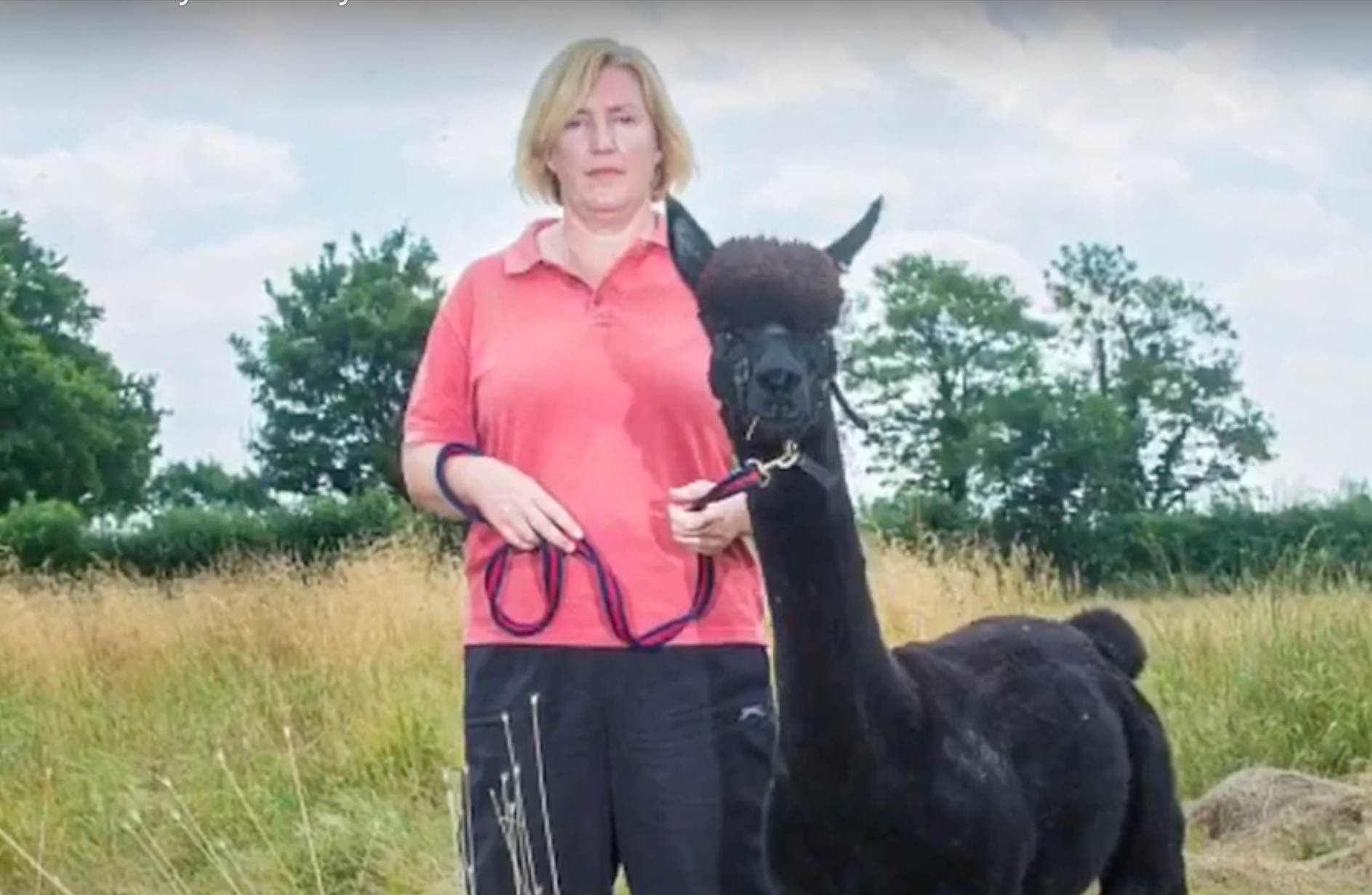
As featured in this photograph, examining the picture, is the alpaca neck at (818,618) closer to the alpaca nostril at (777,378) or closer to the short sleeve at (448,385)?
the alpaca nostril at (777,378)

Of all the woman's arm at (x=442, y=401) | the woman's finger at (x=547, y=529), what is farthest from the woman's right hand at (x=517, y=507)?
the woman's arm at (x=442, y=401)

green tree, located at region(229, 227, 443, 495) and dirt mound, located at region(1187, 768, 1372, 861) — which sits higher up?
green tree, located at region(229, 227, 443, 495)

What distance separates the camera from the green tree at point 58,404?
1553 inches

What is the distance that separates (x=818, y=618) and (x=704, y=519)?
0.34 m

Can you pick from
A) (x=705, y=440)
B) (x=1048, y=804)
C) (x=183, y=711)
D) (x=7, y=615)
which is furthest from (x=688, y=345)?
(x=7, y=615)

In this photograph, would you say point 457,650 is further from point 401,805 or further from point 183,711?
point 401,805

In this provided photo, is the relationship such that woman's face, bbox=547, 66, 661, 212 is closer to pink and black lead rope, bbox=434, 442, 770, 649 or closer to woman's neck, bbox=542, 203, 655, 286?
woman's neck, bbox=542, 203, 655, 286

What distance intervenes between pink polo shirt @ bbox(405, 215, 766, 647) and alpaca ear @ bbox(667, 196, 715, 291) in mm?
135

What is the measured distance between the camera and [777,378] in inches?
149

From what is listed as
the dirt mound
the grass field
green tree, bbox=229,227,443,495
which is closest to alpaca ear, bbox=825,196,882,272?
the grass field

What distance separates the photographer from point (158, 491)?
140ft

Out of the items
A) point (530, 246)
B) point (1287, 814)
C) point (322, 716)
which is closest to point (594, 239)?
point (530, 246)

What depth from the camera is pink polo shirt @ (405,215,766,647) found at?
13.4ft

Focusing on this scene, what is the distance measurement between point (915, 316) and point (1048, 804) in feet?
80.2
